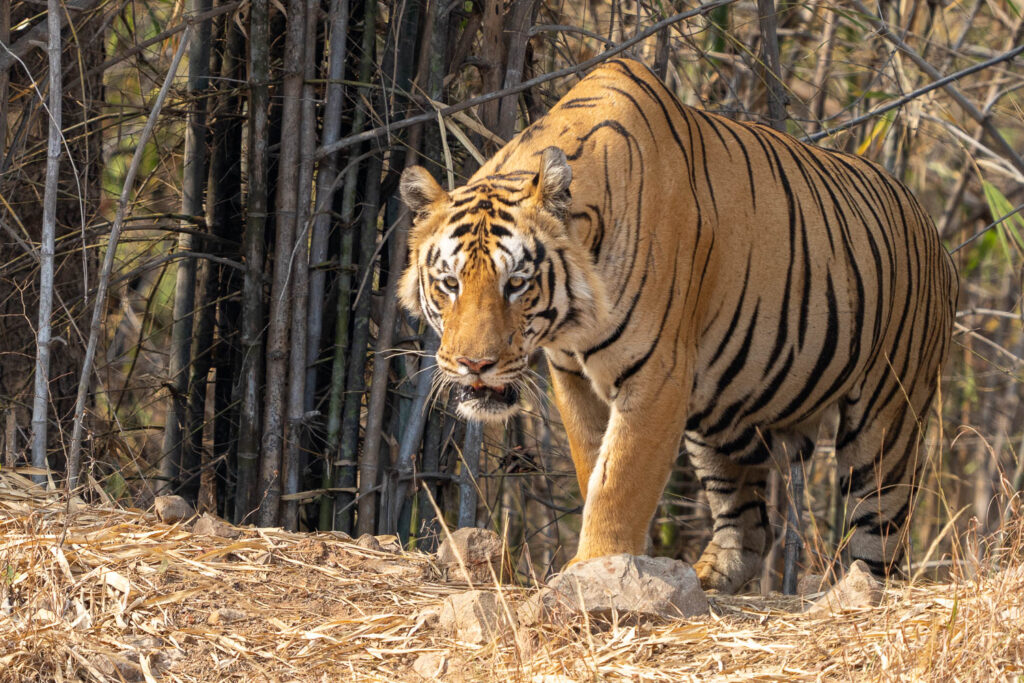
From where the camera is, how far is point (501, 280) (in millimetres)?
3623

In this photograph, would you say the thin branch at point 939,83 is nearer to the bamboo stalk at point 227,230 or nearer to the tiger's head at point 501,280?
→ the tiger's head at point 501,280

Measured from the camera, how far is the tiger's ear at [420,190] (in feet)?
12.8

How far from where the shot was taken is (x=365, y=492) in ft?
16.4

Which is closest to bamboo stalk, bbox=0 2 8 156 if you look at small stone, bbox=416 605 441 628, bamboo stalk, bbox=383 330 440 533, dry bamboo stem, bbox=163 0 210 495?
dry bamboo stem, bbox=163 0 210 495

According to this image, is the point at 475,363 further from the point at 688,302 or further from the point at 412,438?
the point at 412,438

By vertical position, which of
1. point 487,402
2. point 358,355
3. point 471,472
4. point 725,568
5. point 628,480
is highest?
point 487,402

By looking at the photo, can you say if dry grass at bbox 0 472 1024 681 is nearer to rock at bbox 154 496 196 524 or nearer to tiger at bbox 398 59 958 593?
rock at bbox 154 496 196 524

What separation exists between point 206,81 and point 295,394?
1.45 m

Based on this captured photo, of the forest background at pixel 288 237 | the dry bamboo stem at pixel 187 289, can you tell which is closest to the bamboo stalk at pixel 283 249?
the forest background at pixel 288 237

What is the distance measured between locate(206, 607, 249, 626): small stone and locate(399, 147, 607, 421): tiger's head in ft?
2.96

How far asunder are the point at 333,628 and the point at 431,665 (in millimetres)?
393

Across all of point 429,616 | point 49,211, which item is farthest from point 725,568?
point 49,211

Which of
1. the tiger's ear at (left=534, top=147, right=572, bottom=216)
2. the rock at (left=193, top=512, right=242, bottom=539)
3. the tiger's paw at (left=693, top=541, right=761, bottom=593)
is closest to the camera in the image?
the tiger's ear at (left=534, top=147, right=572, bottom=216)

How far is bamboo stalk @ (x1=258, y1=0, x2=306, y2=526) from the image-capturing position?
489cm
